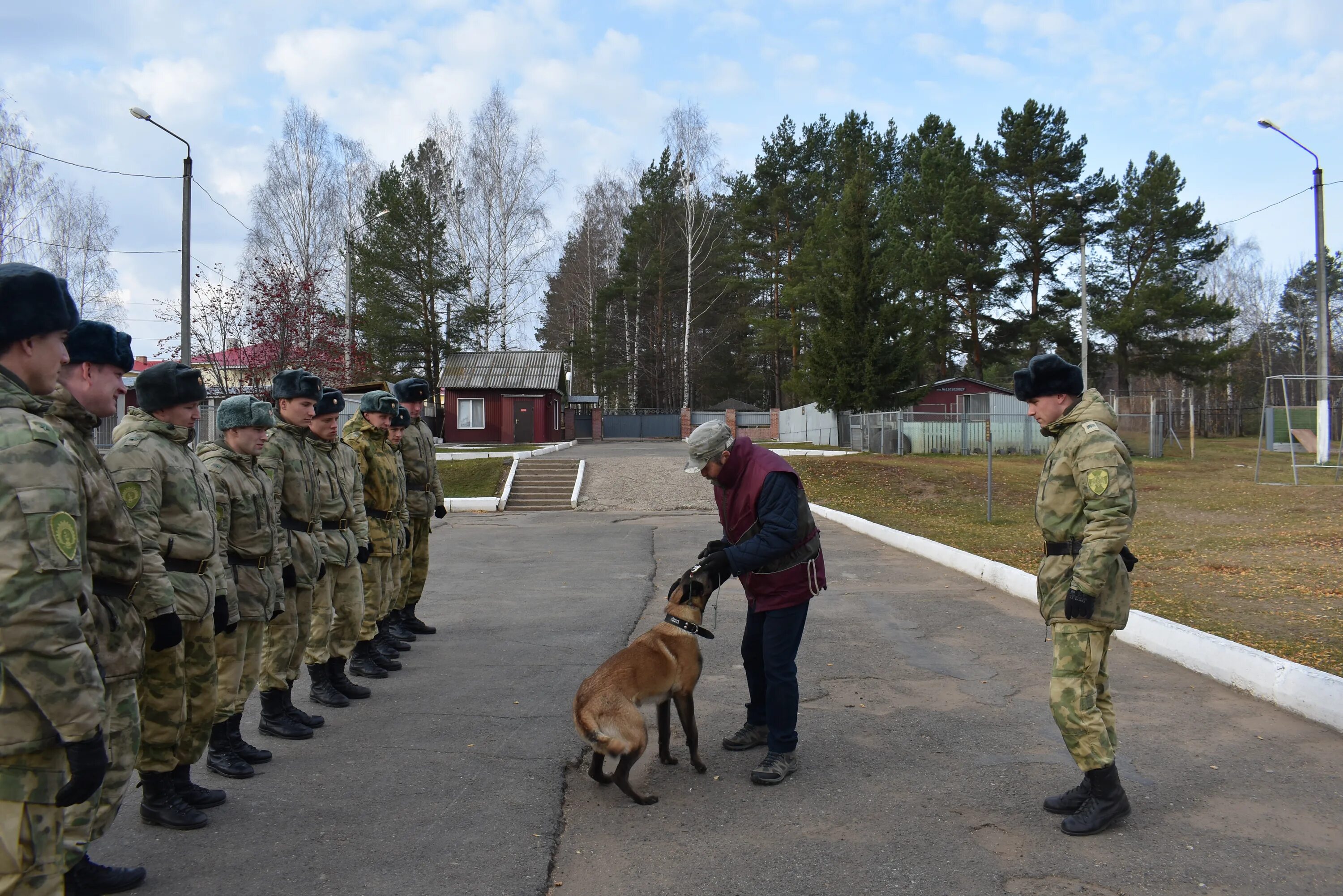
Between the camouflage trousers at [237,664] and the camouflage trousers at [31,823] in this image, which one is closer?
the camouflage trousers at [31,823]

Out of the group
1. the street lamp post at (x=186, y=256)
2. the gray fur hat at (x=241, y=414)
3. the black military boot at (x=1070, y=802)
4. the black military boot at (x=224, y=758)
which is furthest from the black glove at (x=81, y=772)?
the street lamp post at (x=186, y=256)

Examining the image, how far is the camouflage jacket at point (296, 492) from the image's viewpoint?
507 centimetres

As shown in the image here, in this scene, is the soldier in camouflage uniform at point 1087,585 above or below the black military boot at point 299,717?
above

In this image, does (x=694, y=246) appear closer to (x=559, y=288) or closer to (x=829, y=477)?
(x=559, y=288)

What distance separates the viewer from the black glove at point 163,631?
3307mm

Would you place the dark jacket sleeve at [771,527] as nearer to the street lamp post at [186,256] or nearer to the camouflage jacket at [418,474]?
the camouflage jacket at [418,474]

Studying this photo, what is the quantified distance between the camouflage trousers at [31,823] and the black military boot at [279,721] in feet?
9.09

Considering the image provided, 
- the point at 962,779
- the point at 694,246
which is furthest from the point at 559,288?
the point at 962,779

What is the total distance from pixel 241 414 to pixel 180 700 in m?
1.57

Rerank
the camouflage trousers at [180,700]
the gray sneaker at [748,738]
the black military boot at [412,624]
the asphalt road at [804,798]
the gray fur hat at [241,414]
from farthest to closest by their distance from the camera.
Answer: the black military boot at [412,624]
the gray sneaker at [748,738]
the gray fur hat at [241,414]
the camouflage trousers at [180,700]
the asphalt road at [804,798]

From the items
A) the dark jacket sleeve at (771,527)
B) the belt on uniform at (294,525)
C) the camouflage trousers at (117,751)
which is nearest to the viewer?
the camouflage trousers at (117,751)

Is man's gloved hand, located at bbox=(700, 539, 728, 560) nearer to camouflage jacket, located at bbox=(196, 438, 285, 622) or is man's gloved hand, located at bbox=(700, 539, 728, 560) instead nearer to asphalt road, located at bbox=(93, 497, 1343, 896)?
asphalt road, located at bbox=(93, 497, 1343, 896)

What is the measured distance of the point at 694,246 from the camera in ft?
157

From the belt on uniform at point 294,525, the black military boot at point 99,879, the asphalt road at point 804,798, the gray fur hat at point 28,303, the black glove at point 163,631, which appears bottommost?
the asphalt road at point 804,798
